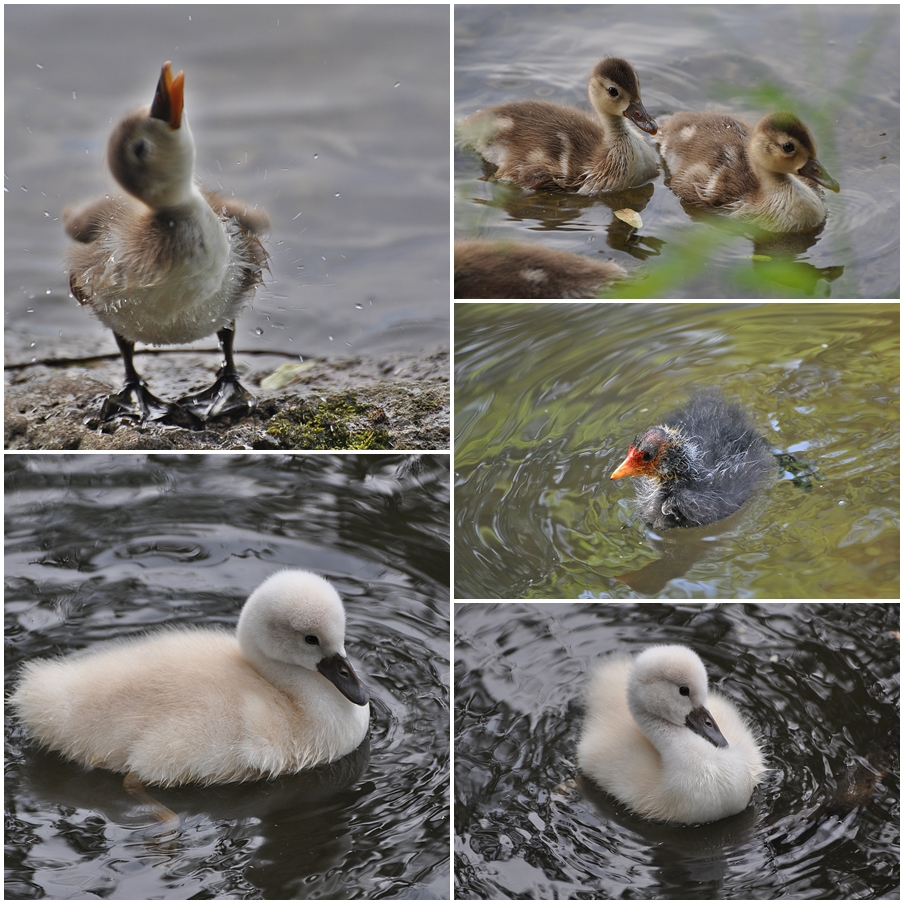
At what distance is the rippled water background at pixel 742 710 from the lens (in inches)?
85.5

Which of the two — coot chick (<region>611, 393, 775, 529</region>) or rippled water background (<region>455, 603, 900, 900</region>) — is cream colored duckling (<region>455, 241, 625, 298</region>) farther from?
rippled water background (<region>455, 603, 900, 900</region>)

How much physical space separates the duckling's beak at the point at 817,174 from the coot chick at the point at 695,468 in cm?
90

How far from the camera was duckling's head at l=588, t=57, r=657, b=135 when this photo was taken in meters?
3.17

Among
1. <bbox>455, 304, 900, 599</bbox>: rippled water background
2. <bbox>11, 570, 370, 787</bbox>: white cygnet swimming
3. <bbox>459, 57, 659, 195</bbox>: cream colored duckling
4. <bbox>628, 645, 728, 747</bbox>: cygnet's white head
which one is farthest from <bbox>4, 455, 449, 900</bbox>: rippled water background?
<bbox>459, 57, 659, 195</bbox>: cream colored duckling

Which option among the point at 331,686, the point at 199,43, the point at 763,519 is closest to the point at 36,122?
the point at 199,43

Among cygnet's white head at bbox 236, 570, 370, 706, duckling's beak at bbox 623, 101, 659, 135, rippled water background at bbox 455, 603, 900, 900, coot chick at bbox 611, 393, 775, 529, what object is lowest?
rippled water background at bbox 455, 603, 900, 900

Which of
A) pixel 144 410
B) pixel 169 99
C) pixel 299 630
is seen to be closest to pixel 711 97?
pixel 169 99

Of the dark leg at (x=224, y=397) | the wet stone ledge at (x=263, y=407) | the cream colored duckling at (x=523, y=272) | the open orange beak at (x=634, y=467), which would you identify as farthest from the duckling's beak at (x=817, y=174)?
the dark leg at (x=224, y=397)

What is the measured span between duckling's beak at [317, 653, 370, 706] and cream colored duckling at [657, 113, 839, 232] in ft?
6.33

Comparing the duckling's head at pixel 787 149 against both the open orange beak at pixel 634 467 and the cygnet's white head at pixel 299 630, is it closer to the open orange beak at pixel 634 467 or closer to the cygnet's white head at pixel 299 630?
the open orange beak at pixel 634 467

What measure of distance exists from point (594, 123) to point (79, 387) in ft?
6.57

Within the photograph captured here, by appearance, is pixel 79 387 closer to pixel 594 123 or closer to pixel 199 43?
pixel 199 43

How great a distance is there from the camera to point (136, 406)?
2834 millimetres

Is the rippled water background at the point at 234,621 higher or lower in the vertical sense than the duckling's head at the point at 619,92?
lower
